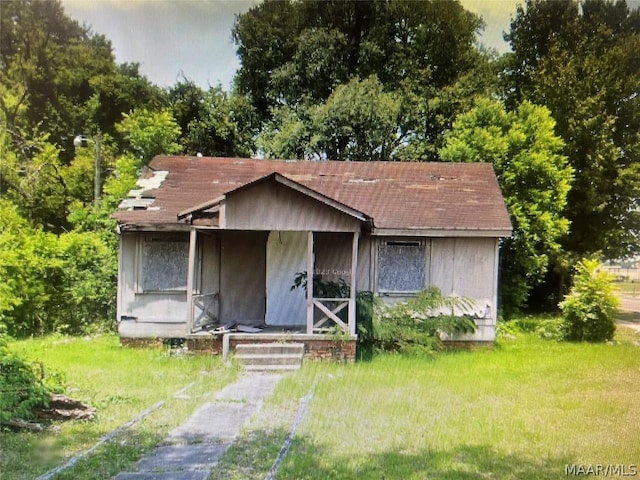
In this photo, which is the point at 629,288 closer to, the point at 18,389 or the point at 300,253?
the point at 18,389

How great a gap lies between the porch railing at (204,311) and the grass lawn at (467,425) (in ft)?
6.51

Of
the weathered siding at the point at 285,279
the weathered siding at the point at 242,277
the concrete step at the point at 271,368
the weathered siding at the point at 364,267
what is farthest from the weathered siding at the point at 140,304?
the weathered siding at the point at 364,267

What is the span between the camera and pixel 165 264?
648 centimetres

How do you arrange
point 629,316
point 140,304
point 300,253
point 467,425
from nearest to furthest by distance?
point 467,425
point 629,316
point 140,304
point 300,253

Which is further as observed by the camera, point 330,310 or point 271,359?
point 330,310

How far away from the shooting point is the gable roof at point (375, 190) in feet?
19.6

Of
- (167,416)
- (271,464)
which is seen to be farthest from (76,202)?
(271,464)

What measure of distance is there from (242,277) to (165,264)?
3.34 ft

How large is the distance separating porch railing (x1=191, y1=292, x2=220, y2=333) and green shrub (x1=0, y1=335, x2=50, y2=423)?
101 inches

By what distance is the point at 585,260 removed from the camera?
12.6ft

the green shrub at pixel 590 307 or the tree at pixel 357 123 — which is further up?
the tree at pixel 357 123

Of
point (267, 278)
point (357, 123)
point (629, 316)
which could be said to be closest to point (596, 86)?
point (629, 316)

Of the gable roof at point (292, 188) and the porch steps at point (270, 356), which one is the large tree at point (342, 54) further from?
the porch steps at point (270, 356)

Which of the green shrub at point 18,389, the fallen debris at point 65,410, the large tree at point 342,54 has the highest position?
the large tree at point 342,54
